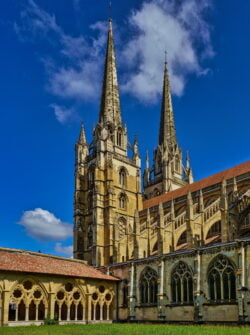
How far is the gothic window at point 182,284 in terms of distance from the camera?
1027 inches

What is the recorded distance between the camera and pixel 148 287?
29.0 meters

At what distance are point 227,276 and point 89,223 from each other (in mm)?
24929

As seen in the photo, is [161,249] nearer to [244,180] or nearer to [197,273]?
[197,273]

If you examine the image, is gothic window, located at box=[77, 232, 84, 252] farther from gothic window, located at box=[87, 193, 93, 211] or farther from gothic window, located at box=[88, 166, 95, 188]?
gothic window, located at box=[88, 166, 95, 188]

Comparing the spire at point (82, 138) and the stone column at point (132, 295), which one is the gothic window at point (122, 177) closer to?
the spire at point (82, 138)

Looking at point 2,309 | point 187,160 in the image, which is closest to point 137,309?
point 2,309

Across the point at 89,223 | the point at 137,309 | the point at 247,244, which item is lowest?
the point at 137,309

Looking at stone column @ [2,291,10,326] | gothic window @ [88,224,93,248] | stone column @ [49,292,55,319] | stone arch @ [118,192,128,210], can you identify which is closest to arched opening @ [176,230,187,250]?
stone arch @ [118,192,128,210]

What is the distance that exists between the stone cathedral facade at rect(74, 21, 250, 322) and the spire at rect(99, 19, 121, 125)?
0.13 meters

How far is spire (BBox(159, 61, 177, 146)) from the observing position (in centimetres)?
6038

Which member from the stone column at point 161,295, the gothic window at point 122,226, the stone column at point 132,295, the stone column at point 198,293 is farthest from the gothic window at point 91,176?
the stone column at point 198,293

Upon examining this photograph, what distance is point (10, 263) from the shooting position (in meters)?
25.3

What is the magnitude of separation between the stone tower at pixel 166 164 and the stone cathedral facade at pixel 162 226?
149 mm

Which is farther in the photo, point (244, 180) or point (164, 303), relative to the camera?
point (244, 180)
